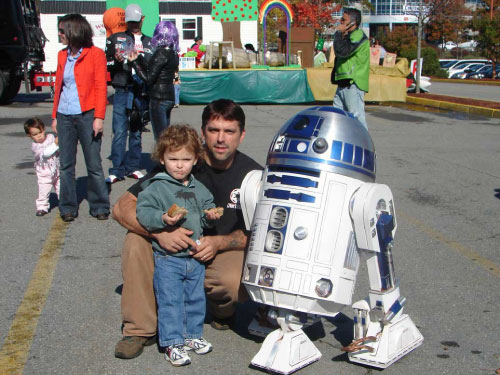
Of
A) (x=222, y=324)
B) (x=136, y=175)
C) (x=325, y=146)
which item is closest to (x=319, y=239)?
(x=325, y=146)

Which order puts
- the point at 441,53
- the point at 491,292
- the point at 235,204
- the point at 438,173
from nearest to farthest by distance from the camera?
the point at 235,204 < the point at 491,292 < the point at 438,173 < the point at 441,53

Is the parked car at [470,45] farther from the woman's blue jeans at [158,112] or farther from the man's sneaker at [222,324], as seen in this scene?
the man's sneaker at [222,324]

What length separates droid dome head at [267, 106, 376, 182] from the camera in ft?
9.98

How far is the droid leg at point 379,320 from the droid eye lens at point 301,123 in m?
0.61

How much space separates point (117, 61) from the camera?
23.5 feet

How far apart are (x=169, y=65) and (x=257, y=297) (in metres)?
4.47

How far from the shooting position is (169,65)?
7.11 metres

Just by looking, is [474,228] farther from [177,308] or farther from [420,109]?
[420,109]

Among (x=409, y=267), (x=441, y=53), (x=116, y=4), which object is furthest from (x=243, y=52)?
(x=441, y=53)

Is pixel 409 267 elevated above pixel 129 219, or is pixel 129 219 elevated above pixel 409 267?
pixel 129 219

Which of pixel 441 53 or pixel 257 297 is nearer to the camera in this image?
pixel 257 297

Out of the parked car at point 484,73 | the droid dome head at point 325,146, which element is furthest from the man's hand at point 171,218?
the parked car at point 484,73

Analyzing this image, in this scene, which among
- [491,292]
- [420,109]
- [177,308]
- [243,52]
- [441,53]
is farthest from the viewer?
[441,53]

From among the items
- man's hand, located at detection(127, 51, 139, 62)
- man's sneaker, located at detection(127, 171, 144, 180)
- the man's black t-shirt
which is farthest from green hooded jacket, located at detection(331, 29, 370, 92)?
the man's black t-shirt
